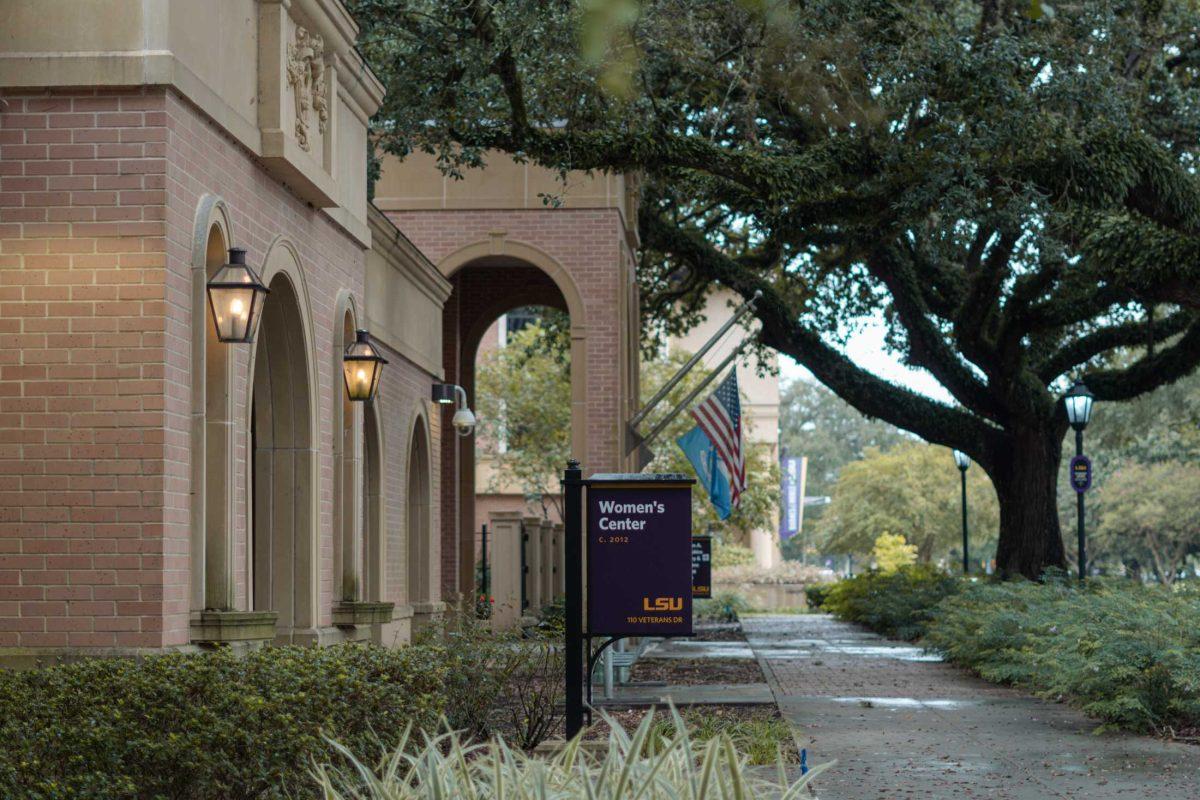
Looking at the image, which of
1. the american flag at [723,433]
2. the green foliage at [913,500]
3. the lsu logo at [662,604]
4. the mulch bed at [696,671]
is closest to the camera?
the lsu logo at [662,604]

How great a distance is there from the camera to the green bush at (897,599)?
30531mm

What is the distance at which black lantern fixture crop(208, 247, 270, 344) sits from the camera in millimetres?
9742

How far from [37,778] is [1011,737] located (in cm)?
904

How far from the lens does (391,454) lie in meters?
17.9

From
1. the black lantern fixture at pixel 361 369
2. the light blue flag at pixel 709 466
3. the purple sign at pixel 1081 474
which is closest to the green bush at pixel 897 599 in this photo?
the purple sign at pixel 1081 474

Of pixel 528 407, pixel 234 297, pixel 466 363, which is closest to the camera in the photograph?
pixel 234 297

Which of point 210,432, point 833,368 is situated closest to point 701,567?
point 833,368

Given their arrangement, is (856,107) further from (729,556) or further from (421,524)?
(729,556)

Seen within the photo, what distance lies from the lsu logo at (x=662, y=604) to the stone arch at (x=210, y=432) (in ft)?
8.86

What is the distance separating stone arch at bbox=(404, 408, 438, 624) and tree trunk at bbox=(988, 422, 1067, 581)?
1256 centimetres

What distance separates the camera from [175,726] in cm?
783

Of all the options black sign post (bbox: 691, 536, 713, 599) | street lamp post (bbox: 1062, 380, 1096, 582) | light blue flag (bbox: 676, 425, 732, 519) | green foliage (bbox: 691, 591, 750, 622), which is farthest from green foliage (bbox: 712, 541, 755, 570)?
street lamp post (bbox: 1062, 380, 1096, 582)

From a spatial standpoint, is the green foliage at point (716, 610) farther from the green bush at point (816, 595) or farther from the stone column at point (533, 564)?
the stone column at point (533, 564)

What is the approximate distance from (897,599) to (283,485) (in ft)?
71.6
